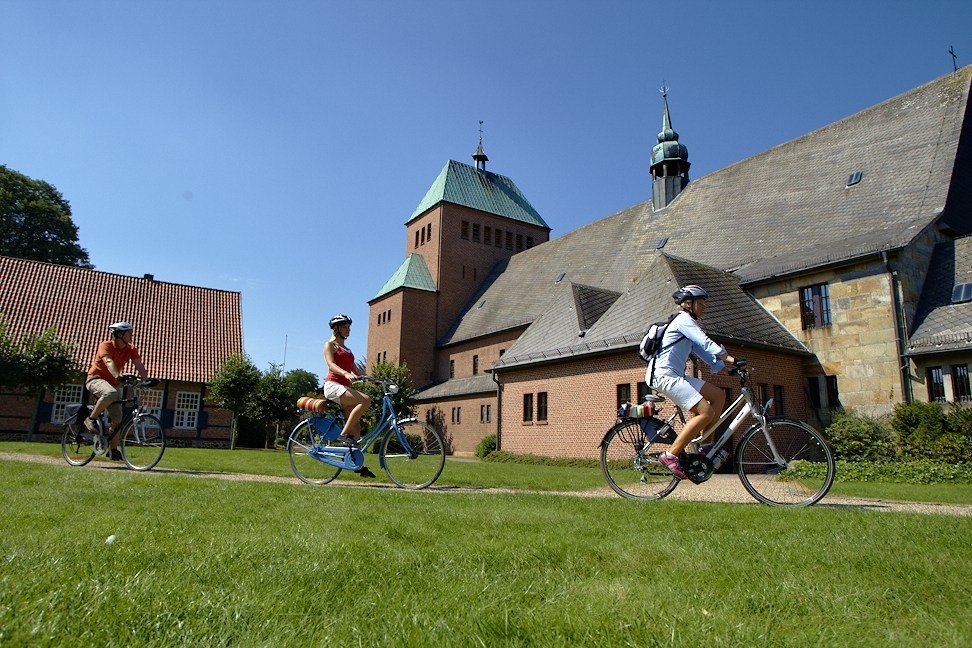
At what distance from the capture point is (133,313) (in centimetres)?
3073

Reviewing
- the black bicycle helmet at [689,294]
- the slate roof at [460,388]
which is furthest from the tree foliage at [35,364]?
the black bicycle helmet at [689,294]

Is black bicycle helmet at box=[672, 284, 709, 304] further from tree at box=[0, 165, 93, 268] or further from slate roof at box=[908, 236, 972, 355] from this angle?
tree at box=[0, 165, 93, 268]

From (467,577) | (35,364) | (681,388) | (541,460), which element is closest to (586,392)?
(541,460)

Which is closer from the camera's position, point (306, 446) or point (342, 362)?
point (342, 362)

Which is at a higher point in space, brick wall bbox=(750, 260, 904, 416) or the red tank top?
brick wall bbox=(750, 260, 904, 416)

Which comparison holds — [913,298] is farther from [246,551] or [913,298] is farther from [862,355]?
[246,551]

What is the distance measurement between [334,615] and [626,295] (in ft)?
70.5

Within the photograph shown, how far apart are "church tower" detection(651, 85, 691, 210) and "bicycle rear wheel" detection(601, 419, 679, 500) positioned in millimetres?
27579

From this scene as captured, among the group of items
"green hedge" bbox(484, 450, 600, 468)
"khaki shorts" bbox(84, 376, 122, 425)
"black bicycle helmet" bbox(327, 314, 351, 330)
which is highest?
"black bicycle helmet" bbox(327, 314, 351, 330)

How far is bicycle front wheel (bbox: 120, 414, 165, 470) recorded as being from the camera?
9.17 meters

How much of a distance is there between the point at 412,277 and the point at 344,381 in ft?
118

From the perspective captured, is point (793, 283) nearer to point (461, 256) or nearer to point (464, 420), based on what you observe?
point (464, 420)

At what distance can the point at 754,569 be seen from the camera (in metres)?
3.06

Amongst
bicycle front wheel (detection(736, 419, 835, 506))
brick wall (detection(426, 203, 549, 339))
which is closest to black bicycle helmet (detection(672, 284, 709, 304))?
bicycle front wheel (detection(736, 419, 835, 506))
